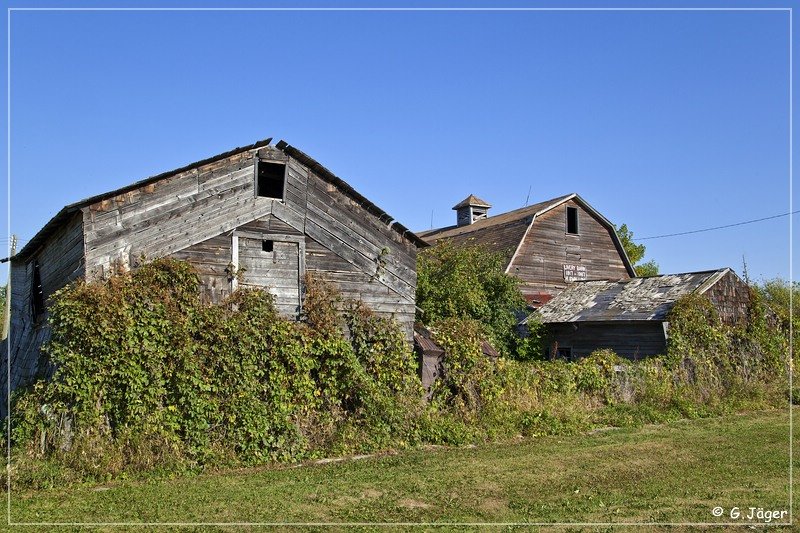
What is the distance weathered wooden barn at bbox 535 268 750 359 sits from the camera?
929 inches

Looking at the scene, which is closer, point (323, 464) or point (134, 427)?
point (134, 427)

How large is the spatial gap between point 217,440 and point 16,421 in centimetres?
331

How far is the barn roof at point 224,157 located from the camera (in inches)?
576

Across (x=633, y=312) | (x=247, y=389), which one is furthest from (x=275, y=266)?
(x=633, y=312)

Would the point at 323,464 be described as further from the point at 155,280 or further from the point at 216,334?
the point at 155,280

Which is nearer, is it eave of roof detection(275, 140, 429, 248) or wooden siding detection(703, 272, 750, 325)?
eave of roof detection(275, 140, 429, 248)

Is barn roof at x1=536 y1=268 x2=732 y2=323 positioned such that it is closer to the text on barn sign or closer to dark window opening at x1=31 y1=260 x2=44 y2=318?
the text on barn sign

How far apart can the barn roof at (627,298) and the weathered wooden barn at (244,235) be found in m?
9.36

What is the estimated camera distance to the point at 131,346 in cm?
1310

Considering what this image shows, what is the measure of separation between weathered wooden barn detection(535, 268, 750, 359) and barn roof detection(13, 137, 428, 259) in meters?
9.15

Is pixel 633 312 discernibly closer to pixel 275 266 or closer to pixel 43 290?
pixel 275 266

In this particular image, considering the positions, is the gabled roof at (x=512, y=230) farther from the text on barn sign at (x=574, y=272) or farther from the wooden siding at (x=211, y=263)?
the wooden siding at (x=211, y=263)

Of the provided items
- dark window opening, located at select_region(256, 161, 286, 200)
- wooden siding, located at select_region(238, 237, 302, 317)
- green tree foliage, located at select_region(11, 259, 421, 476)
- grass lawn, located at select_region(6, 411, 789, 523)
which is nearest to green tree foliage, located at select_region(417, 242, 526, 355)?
dark window opening, located at select_region(256, 161, 286, 200)

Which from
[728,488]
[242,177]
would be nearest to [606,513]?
[728,488]
